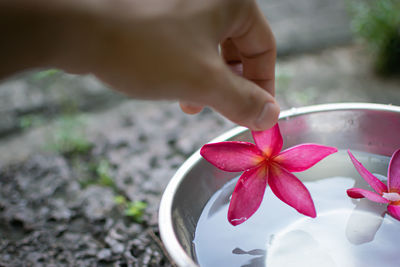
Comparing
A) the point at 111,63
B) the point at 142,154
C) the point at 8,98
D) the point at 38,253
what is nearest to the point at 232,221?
the point at 111,63

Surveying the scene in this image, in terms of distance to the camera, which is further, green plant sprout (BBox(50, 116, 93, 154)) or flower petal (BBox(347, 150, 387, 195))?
green plant sprout (BBox(50, 116, 93, 154))

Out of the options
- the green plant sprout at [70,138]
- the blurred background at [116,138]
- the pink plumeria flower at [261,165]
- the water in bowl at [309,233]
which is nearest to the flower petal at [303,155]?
the pink plumeria flower at [261,165]

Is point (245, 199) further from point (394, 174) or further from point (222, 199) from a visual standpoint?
Result: point (394, 174)

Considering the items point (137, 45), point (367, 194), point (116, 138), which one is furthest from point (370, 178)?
point (116, 138)

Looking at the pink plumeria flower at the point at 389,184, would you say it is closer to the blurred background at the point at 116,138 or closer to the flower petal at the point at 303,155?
the flower petal at the point at 303,155

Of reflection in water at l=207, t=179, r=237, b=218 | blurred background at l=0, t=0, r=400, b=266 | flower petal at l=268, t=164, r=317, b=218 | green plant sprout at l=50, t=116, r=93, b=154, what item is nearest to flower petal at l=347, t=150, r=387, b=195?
flower petal at l=268, t=164, r=317, b=218

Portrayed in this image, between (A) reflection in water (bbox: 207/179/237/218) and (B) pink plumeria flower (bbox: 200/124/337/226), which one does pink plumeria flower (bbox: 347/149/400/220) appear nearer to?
(B) pink plumeria flower (bbox: 200/124/337/226)
